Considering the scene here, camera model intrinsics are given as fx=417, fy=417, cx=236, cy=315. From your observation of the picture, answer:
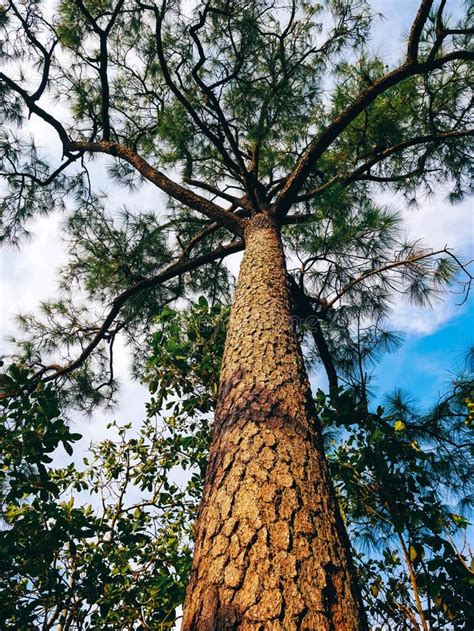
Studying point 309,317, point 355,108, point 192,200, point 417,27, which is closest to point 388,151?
point 355,108

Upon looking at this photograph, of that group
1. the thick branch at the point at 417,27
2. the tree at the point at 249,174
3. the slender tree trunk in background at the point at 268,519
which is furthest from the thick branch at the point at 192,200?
the slender tree trunk in background at the point at 268,519

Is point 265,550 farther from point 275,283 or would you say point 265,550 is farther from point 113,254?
point 113,254

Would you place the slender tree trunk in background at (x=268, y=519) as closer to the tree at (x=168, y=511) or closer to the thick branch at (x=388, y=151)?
the tree at (x=168, y=511)

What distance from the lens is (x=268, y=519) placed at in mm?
924

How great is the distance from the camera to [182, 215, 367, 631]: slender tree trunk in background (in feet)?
2.51

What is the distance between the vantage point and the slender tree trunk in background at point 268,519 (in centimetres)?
77

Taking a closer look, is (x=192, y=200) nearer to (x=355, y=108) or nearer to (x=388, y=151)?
(x=355, y=108)

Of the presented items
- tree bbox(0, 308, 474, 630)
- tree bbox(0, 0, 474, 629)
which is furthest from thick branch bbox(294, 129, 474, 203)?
tree bbox(0, 308, 474, 630)

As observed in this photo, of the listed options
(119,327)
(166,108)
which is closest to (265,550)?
(119,327)

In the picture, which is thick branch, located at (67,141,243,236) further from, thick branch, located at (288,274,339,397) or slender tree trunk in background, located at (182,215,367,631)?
slender tree trunk in background, located at (182,215,367,631)

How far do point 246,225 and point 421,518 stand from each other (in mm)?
2100

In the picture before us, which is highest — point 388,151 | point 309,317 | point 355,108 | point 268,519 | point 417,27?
point 388,151

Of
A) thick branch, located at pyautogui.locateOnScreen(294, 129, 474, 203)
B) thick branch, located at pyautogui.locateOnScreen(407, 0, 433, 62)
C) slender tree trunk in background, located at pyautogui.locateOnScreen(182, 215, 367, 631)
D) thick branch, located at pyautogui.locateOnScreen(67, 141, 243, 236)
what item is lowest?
slender tree trunk in background, located at pyautogui.locateOnScreen(182, 215, 367, 631)

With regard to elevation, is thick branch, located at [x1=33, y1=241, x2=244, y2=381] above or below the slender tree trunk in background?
above
